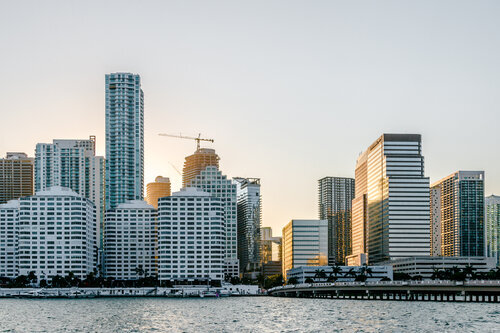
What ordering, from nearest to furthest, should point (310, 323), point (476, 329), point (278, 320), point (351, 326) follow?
point (476, 329)
point (351, 326)
point (310, 323)
point (278, 320)

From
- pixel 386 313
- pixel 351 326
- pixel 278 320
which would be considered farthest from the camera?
pixel 386 313

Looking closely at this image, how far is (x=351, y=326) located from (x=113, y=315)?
2540 inches

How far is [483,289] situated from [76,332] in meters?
112

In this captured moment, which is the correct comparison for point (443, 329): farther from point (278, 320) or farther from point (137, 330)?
point (137, 330)

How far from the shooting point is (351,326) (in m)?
134

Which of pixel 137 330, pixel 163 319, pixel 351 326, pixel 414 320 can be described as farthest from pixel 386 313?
pixel 137 330

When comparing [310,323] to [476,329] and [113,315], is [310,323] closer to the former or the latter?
[476,329]

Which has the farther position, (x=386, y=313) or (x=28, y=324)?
(x=386, y=313)

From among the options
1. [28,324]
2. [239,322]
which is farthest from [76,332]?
[239,322]

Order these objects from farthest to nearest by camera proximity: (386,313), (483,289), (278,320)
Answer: (483,289) < (386,313) < (278,320)

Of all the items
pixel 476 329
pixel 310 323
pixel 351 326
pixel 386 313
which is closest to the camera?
pixel 476 329

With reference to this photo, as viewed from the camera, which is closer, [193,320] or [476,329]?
[476,329]

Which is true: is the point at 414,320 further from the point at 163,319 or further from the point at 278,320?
A: the point at 163,319

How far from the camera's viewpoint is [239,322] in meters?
149
